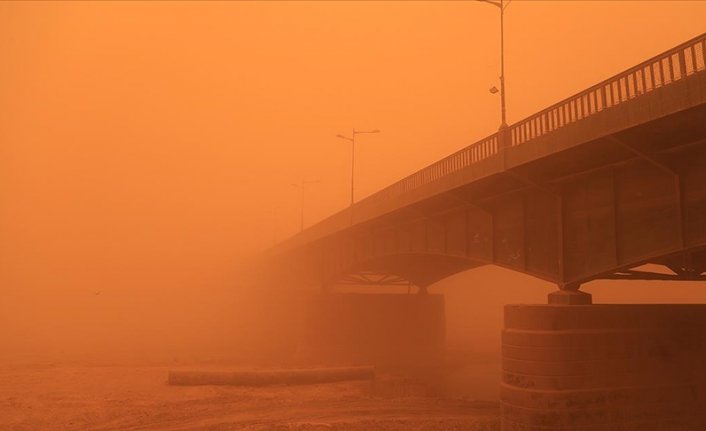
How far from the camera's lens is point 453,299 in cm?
10694

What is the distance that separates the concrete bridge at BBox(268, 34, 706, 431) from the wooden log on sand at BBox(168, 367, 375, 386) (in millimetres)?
13090

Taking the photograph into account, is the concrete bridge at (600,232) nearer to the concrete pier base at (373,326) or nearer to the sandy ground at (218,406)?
the sandy ground at (218,406)

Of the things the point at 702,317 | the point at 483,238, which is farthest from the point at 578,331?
the point at 483,238

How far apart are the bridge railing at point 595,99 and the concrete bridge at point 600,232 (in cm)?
5

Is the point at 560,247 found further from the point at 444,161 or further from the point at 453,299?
the point at 453,299

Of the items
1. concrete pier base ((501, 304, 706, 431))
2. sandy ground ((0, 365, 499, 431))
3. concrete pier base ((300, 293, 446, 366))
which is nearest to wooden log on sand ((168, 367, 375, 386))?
sandy ground ((0, 365, 499, 431))

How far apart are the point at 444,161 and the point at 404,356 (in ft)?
95.7

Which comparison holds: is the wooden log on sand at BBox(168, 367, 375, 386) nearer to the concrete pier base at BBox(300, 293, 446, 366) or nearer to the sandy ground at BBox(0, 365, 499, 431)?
the sandy ground at BBox(0, 365, 499, 431)

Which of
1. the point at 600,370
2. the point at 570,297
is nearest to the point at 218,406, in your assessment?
the point at 570,297

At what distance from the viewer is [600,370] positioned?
66.7 feet

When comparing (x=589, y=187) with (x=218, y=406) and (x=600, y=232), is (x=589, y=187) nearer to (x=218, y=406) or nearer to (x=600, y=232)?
(x=600, y=232)

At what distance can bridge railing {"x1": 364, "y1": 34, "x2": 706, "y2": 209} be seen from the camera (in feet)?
52.0

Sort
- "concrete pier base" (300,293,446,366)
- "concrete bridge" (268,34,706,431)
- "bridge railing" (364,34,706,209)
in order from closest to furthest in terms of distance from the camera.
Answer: "bridge railing" (364,34,706,209) → "concrete bridge" (268,34,706,431) → "concrete pier base" (300,293,446,366)

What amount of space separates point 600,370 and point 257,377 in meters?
20.5
